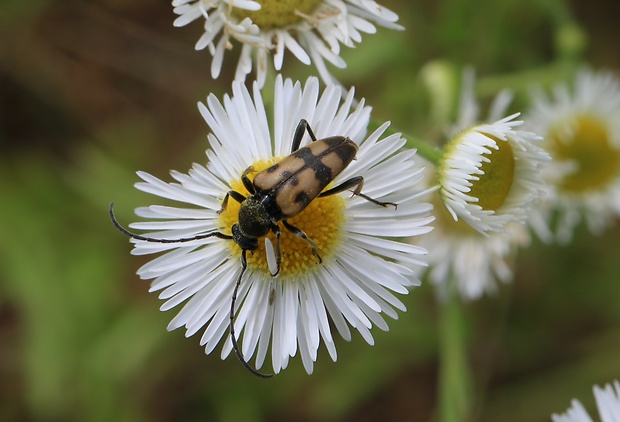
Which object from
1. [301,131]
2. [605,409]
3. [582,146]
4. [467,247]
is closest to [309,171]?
[301,131]

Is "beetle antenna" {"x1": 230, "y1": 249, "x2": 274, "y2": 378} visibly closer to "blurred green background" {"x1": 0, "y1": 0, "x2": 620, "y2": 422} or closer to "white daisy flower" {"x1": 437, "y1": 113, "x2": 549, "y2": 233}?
"white daisy flower" {"x1": 437, "y1": 113, "x2": 549, "y2": 233}

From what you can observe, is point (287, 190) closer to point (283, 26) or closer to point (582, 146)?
point (283, 26)

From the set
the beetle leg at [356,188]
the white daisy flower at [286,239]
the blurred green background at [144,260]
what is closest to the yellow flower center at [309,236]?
the white daisy flower at [286,239]

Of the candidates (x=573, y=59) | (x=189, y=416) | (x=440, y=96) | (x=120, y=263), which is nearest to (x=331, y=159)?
(x=440, y=96)

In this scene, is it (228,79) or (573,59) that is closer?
(573,59)

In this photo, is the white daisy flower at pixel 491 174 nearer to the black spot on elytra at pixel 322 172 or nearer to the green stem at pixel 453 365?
the black spot on elytra at pixel 322 172

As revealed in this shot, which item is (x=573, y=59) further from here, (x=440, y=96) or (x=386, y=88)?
(x=386, y=88)

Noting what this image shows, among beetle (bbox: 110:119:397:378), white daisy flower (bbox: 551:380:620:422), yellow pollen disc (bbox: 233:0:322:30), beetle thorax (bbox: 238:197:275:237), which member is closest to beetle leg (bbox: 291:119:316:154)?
beetle (bbox: 110:119:397:378)

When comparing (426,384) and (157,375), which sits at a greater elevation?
A: (157,375)
